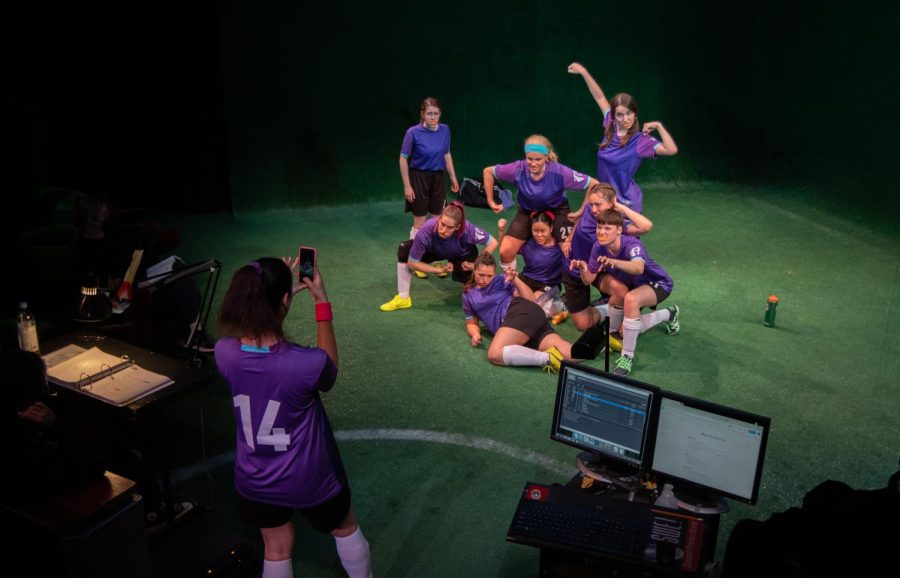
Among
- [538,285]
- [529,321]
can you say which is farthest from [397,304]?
[529,321]

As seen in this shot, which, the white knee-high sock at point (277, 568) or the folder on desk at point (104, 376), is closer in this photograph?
the white knee-high sock at point (277, 568)

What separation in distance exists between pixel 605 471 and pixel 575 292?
10.4ft

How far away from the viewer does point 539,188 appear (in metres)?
7.22

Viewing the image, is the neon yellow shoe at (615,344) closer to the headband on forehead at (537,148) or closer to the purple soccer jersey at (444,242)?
the purple soccer jersey at (444,242)

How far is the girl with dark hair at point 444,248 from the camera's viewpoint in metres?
6.85

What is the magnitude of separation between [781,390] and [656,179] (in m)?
6.05

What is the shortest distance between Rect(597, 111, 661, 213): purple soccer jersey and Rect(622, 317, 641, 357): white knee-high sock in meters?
1.68

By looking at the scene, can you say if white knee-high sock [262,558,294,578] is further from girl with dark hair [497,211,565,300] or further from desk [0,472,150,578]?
girl with dark hair [497,211,565,300]

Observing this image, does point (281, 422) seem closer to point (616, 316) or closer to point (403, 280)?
point (616, 316)

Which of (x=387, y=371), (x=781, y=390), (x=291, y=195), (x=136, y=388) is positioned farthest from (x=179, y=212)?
(x=781, y=390)

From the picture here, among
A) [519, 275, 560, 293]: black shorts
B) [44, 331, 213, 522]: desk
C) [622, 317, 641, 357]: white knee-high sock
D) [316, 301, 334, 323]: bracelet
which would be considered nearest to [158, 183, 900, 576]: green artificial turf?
[622, 317, 641, 357]: white knee-high sock

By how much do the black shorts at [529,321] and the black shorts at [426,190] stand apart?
7.76ft

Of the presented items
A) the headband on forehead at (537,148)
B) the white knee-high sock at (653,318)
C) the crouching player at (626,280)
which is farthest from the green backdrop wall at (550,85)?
the crouching player at (626,280)

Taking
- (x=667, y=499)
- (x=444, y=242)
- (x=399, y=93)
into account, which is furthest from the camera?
(x=399, y=93)
